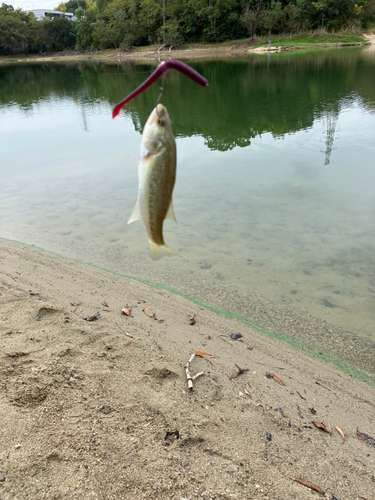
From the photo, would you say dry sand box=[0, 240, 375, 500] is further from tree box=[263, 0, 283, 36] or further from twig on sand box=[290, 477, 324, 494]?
tree box=[263, 0, 283, 36]

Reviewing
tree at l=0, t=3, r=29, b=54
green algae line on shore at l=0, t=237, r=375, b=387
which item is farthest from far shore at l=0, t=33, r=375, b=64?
green algae line on shore at l=0, t=237, r=375, b=387

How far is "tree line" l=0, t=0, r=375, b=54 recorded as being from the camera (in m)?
52.6

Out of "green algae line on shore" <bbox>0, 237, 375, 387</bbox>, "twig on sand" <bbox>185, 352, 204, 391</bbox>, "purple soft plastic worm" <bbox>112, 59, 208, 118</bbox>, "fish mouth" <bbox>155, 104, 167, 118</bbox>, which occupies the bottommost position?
"green algae line on shore" <bbox>0, 237, 375, 387</bbox>

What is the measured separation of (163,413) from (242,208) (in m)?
5.56

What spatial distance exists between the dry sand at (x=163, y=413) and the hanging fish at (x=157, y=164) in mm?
1553

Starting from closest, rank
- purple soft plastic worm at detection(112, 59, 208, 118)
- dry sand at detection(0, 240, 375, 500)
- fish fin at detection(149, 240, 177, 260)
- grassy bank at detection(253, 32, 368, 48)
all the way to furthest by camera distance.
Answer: purple soft plastic worm at detection(112, 59, 208, 118) → fish fin at detection(149, 240, 177, 260) → dry sand at detection(0, 240, 375, 500) → grassy bank at detection(253, 32, 368, 48)

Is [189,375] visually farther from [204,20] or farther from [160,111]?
[204,20]

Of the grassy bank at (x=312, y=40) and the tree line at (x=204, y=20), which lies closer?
the grassy bank at (x=312, y=40)

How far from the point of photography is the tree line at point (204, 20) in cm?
5256

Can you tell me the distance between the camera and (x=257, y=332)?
169 inches

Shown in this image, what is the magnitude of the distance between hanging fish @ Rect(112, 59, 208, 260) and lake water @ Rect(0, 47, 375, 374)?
336 centimetres

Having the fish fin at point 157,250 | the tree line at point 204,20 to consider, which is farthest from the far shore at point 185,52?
the fish fin at point 157,250

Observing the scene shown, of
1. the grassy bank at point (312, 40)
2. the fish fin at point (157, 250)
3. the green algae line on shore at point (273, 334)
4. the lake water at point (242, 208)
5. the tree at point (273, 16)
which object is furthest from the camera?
the tree at point (273, 16)

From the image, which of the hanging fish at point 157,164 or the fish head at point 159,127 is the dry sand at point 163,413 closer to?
the hanging fish at point 157,164
